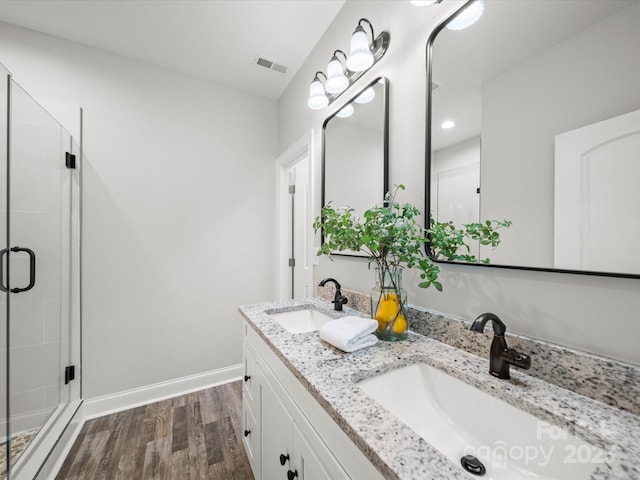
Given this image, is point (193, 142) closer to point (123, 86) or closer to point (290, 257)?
point (123, 86)

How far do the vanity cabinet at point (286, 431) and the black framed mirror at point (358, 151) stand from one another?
2.54 ft

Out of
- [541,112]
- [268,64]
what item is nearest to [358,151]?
Result: [541,112]

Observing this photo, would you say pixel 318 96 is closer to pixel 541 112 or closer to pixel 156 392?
pixel 541 112

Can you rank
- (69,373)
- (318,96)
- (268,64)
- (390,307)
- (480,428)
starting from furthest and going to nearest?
(268,64) → (69,373) → (318,96) → (390,307) → (480,428)

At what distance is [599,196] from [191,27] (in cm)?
233

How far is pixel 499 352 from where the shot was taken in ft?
2.31

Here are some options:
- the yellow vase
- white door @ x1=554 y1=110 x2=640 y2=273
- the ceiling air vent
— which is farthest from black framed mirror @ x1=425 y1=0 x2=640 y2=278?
the ceiling air vent

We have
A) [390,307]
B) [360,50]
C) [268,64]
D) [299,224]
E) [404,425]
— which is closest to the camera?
[404,425]

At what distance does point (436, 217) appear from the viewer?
1025mm

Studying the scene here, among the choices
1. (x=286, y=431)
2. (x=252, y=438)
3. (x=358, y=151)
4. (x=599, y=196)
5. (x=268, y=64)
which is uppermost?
(x=268, y=64)

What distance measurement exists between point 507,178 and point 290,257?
6.66 feet

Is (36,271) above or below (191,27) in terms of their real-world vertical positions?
below

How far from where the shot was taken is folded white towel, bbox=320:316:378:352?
867 millimetres

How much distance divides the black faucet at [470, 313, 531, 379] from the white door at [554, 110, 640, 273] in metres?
0.23
